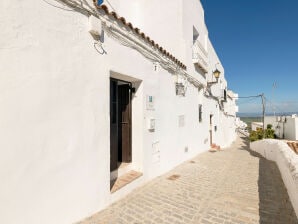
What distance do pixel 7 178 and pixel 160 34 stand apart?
7.50 metres

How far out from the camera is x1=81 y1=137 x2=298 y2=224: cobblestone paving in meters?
3.15

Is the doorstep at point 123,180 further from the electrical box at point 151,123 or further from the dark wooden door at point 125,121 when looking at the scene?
the electrical box at point 151,123

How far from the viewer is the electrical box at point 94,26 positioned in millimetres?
3143

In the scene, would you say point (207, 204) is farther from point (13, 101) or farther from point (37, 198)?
point (13, 101)

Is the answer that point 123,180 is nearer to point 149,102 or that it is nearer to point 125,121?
point 125,121

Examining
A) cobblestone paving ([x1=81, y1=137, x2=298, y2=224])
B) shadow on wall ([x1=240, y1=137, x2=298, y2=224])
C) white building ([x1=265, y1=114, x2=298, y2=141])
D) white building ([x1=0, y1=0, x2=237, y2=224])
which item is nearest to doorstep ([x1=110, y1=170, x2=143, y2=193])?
white building ([x1=0, y1=0, x2=237, y2=224])

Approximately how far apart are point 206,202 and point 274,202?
141cm

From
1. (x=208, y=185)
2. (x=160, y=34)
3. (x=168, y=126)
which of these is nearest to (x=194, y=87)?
(x=160, y=34)

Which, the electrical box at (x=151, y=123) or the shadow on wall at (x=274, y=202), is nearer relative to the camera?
the shadow on wall at (x=274, y=202)

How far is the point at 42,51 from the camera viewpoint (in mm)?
2480

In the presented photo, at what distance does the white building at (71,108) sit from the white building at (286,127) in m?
24.6

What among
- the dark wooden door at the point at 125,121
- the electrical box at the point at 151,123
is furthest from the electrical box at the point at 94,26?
the electrical box at the point at 151,123

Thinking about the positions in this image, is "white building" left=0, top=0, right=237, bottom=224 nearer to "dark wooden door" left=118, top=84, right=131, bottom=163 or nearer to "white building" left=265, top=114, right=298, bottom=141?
"dark wooden door" left=118, top=84, right=131, bottom=163

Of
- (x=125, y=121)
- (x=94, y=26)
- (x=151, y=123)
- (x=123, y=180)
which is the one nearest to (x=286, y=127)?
(x=151, y=123)
